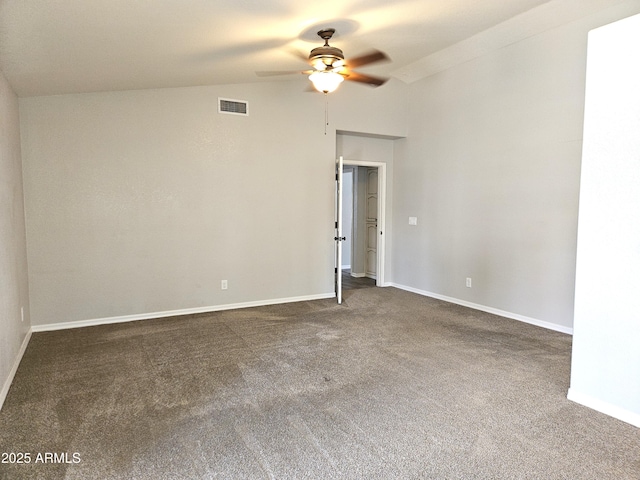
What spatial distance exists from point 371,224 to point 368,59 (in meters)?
4.38

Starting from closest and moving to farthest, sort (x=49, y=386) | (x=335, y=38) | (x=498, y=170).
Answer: (x=49, y=386) < (x=335, y=38) < (x=498, y=170)

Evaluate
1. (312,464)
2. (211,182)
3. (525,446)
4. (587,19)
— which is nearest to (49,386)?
(312,464)

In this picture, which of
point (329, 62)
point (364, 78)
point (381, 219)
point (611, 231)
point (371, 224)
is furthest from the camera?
point (371, 224)

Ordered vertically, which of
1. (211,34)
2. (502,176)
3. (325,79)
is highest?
(211,34)

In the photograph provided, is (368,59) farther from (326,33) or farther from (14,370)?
(14,370)

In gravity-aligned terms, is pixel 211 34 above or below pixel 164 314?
above

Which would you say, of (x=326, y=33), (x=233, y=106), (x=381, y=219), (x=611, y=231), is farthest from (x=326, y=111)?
(x=611, y=231)

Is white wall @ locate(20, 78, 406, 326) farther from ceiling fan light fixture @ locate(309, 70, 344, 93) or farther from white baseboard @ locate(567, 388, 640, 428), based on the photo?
white baseboard @ locate(567, 388, 640, 428)

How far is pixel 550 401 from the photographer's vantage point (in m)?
2.76

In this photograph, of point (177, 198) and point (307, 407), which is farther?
point (177, 198)

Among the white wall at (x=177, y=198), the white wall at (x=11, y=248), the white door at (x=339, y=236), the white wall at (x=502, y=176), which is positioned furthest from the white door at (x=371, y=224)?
the white wall at (x=11, y=248)

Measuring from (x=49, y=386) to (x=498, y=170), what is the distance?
5221 millimetres

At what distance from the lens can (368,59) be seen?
3.42 meters

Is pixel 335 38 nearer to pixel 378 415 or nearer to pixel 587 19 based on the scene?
pixel 587 19
